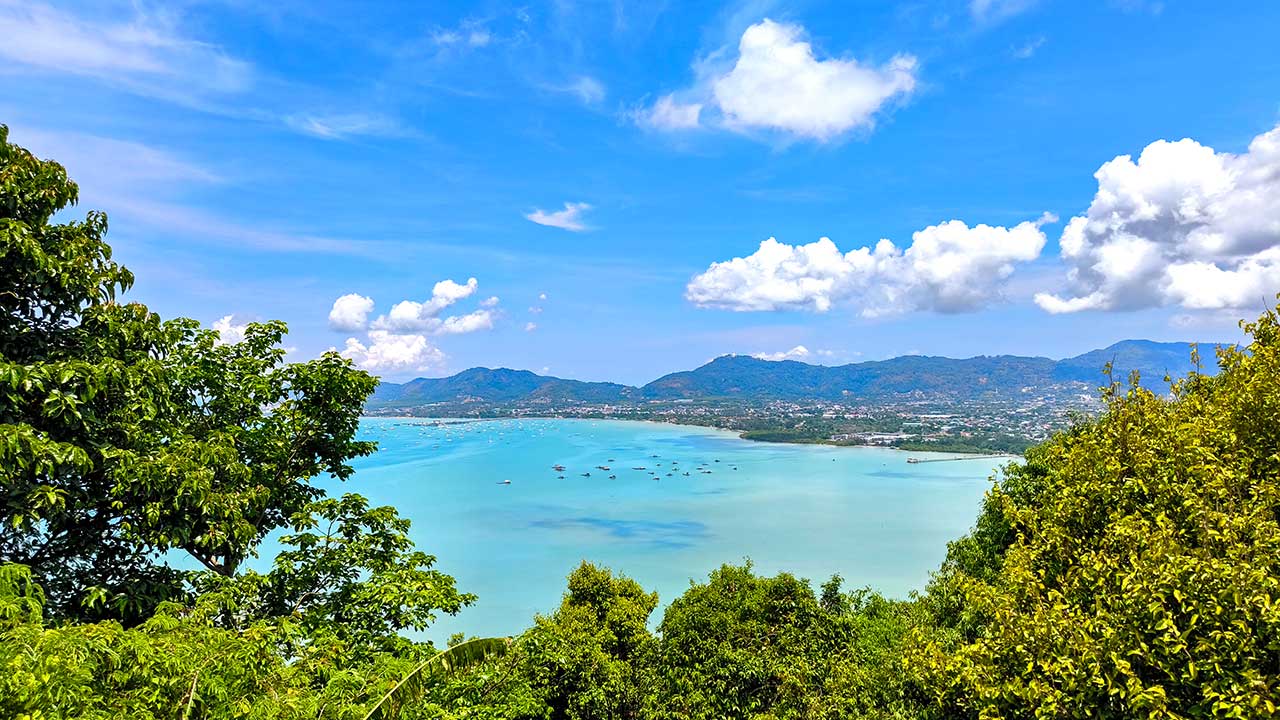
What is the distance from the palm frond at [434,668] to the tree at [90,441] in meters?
1.75

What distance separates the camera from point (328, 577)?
5.06m

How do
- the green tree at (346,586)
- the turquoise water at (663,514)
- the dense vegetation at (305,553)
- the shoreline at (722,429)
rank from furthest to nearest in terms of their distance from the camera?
1. the shoreline at (722,429)
2. the turquoise water at (663,514)
3. the green tree at (346,586)
4. the dense vegetation at (305,553)

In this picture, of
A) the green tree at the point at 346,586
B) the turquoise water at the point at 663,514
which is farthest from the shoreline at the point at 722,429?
the green tree at the point at 346,586

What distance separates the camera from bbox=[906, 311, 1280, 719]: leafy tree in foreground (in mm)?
3207

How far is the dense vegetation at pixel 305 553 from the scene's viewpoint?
2.98 meters

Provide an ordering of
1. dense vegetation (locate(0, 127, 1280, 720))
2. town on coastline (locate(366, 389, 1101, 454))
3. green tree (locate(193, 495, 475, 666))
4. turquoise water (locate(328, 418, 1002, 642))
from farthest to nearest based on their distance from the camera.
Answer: town on coastline (locate(366, 389, 1101, 454)) < turquoise water (locate(328, 418, 1002, 642)) < green tree (locate(193, 495, 475, 666)) < dense vegetation (locate(0, 127, 1280, 720))

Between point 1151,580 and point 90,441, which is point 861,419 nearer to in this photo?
point 1151,580

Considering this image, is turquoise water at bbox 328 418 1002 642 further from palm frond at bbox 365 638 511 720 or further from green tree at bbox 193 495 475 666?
palm frond at bbox 365 638 511 720

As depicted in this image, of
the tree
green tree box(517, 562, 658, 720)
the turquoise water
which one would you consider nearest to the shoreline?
the turquoise water

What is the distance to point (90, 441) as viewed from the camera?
3.79m

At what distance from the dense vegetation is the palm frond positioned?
0.02m

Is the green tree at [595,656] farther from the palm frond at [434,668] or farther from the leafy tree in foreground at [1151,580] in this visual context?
the leafy tree in foreground at [1151,580]

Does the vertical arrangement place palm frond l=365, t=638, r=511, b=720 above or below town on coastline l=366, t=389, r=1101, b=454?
above

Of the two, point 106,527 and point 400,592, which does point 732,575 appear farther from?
point 106,527
